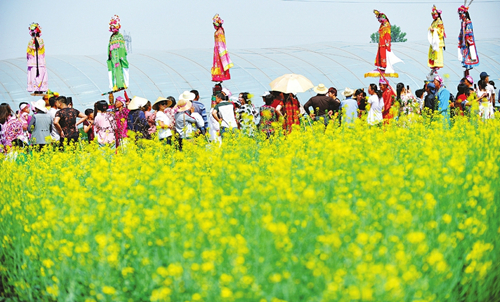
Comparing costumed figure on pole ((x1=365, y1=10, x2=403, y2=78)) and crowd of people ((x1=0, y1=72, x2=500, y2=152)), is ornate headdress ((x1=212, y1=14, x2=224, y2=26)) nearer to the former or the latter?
crowd of people ((x1=0, y1=72, x2=500, y2=152))

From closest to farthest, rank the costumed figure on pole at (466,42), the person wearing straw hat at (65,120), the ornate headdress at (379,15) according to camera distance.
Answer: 1. the person wearing straw hat at (65,120)
2. the ornate headdress at (379,15)
3. the costumed figure on pole at (466,42)

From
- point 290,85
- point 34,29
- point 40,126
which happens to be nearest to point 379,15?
point 290,85

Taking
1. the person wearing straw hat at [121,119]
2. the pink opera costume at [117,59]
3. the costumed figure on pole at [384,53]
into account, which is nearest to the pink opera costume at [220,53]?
the pink opera costume at [117,59]

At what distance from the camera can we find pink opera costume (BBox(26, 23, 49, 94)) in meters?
11.0

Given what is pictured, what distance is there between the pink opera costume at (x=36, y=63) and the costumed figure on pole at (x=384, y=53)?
6.70m

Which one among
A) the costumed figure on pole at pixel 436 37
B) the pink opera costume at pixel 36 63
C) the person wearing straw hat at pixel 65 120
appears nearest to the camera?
the person wearing straw hat at pixel 65 120

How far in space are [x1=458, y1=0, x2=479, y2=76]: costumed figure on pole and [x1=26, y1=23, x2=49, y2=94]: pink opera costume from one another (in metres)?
9.09

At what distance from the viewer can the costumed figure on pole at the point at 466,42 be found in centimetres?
1199

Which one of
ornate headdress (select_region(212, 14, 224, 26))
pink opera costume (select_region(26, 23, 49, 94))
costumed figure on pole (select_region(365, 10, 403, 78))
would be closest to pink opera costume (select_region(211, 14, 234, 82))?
ornate headdress (select_region(212, 14, 224, 26))

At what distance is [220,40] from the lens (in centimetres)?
1125

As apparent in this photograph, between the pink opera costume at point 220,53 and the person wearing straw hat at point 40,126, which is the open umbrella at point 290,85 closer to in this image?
the pink opera costume at point 220,53

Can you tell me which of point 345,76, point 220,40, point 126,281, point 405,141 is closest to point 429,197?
point 126,281

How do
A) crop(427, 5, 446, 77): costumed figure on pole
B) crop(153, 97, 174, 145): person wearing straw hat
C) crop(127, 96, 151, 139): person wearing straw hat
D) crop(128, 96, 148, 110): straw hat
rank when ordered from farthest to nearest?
crop(427, 5, 446, 77): costumed figure on pole < crop(128, 96, 148, 110): straw hat < crop(127, 96, 151, 139): person wearing straw hat < crop(153, 97, 174, 145): person wearing straw hat

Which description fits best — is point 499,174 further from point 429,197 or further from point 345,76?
point 345,76
